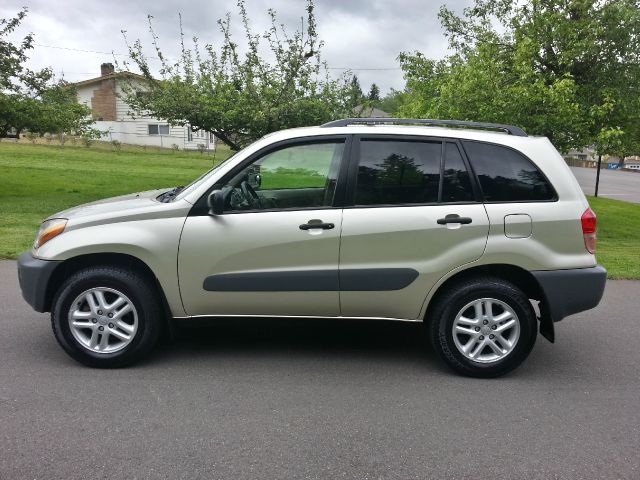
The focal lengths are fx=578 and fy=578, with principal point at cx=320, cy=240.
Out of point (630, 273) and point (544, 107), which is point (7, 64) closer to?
point (544, 107)

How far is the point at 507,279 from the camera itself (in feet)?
14.1

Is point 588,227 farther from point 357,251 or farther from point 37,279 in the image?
point 37,279

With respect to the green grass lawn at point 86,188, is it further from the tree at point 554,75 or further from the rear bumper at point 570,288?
the rear bumper at point 570,288

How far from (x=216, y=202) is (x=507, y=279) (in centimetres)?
220

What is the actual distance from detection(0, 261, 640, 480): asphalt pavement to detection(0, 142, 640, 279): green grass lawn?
4.48 m

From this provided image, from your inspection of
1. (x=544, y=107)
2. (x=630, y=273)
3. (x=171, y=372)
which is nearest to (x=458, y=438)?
(x=171, y=372)

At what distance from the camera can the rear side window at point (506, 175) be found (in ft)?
13.6

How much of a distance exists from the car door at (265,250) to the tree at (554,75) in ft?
26.8

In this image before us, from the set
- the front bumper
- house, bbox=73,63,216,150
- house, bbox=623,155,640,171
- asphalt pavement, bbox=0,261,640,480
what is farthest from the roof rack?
house, bbox=623,155,640,171

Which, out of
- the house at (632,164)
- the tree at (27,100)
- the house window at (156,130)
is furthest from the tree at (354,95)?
the house at (632,164)

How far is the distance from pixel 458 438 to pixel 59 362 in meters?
2.91

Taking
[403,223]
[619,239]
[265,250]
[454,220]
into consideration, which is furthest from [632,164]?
[265,250]

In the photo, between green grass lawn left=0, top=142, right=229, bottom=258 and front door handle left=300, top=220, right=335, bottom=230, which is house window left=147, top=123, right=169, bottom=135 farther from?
front door handle left=300, top=220, right=335, bottom=230

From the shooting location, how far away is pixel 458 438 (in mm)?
3287
